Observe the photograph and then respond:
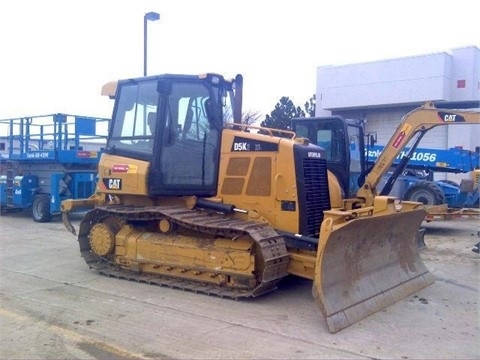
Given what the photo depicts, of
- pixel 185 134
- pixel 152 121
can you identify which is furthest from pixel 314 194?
pixel 152 121

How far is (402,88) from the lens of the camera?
28.1m

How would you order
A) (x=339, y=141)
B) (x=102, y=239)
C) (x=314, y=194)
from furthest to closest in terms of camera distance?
1. (x=339, y=141)
2. (x=102, y=239)
3. (x=314, y=194)

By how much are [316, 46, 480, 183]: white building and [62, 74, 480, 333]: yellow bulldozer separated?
19985 millimetres

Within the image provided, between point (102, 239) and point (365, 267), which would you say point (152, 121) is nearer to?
point (102, 239)

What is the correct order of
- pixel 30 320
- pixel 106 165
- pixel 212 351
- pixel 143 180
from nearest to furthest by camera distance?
1. pixel 212 351
2. pixel 30 320
3. pixel 143 180
4. pixel 106 165

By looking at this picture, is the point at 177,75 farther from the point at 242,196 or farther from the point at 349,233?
the point at 349,233

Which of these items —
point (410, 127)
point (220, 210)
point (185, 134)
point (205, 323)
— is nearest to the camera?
point (205, 323)

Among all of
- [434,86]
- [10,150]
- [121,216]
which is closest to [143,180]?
[121,216]

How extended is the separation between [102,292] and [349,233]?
3455 millimetres

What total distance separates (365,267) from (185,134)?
327 centimetres

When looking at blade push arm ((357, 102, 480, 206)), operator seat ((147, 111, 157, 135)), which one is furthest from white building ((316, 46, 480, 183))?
operator seat ((147, 111, 157, 135))

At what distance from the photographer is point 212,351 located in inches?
205

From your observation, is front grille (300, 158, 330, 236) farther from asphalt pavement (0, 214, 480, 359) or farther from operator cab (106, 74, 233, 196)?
operator cab (106, 74, 233, 196)

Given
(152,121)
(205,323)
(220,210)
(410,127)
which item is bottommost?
(205,323)
